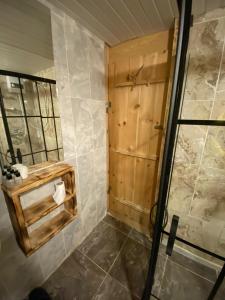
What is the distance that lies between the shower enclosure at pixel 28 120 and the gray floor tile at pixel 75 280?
109 cm

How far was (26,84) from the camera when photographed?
900 mm

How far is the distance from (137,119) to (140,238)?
4.63ft

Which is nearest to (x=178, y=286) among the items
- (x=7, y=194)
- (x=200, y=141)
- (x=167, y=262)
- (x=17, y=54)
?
(x=167, y=262)

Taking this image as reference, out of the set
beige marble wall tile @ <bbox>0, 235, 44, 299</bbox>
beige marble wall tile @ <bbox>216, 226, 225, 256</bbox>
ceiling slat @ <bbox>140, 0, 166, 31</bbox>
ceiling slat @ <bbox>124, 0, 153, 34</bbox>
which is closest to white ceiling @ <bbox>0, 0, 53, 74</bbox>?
ceiling slat @ <bbox>124, 0, 153, 34</bbox>

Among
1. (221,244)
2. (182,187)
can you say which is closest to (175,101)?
(182,187)

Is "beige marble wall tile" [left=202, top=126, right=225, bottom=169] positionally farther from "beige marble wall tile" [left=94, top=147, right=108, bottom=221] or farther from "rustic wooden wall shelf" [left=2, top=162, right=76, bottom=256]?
"rustic wooden wall shelf" [left=2, top=162, right=76, bottom=256]

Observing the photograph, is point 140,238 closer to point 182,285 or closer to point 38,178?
point 182,285

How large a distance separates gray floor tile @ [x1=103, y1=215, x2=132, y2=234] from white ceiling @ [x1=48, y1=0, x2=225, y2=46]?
2.15 meters

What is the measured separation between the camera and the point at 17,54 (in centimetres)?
85

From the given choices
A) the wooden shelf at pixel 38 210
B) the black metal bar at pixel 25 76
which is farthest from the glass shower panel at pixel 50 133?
the wooden shelf at pixel 38 210

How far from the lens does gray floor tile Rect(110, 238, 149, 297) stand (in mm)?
1189

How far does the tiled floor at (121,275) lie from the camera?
1130mm

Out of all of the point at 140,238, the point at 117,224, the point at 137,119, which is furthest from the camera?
the point at 117,224

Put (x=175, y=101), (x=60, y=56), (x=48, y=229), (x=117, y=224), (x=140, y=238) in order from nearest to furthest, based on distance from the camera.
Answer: (x=175, y=101)
(x=60, y=56)
(x=48, y=229)
(x=140, y=238)
(x=117, y=224)
